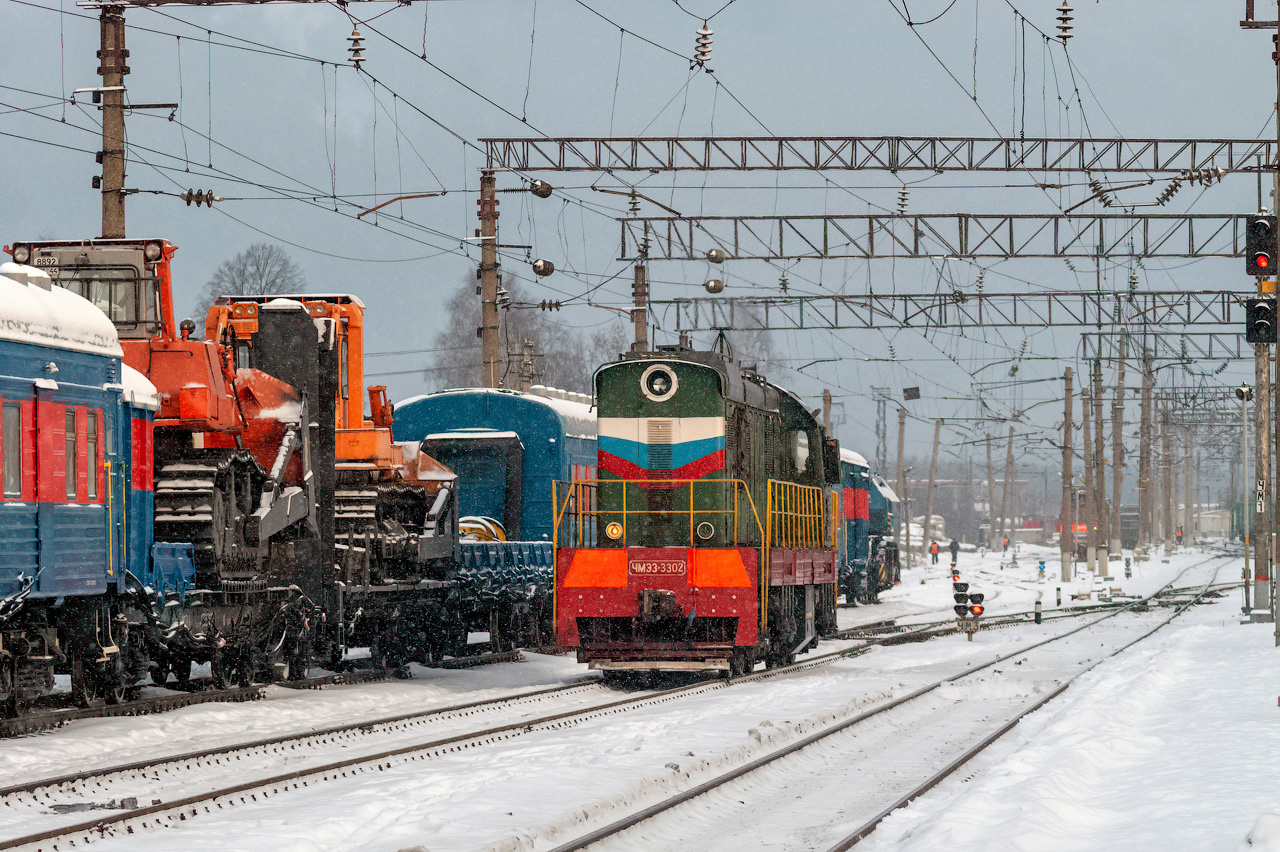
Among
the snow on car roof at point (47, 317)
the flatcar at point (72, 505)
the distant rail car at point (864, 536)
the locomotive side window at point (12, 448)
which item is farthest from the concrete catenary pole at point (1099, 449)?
the locomotive side window at point (12, 448)

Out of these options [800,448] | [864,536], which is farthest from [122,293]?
[864,536]

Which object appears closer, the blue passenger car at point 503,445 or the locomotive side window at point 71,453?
the locomotive side window at point 71,453

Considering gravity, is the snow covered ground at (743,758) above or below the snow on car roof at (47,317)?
below

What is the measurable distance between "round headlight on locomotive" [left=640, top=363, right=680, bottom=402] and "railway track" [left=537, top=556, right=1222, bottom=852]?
4.53m

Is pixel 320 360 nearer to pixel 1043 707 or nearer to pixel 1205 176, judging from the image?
pixel 1043 707

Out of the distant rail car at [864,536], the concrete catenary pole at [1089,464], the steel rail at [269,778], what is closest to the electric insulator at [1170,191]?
the distant rail car at [864,536]

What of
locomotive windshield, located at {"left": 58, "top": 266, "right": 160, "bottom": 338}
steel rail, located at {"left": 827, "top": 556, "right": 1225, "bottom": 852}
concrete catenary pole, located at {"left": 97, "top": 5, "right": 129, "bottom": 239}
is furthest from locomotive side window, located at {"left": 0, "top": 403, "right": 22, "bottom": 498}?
steel rail, located at {"left": 827, "top": 556, "right": 1225, "bottom": 852}

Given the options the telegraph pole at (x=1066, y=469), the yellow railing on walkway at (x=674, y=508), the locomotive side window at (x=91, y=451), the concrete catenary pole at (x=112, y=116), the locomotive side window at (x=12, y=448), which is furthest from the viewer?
the telegraph pole at (x=1066, y=469)

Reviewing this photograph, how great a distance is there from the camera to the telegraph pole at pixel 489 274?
27.3 meters

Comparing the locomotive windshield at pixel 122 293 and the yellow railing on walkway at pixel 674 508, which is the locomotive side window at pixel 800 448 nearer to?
the yellow railing on walkway at pixel 674 508

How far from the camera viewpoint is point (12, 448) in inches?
503

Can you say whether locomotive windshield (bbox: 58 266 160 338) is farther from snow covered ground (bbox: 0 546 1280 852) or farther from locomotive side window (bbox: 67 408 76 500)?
snow covered ground (bbox: 0 546 1280 852)

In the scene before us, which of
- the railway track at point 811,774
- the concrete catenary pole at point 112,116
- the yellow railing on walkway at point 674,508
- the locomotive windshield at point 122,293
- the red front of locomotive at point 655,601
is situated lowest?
the railway track at point 811,774

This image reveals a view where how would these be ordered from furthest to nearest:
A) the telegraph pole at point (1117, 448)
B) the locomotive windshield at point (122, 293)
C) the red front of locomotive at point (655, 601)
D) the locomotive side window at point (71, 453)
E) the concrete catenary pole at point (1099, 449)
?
the telegraph pole at point (1117, 448) < the concrete catenary pole at point (1099, 449) < the red front of locomotive at point (655, 601) < the locomotive windshield at point (122, 293) < the locomotive side window at point (71, 453)
